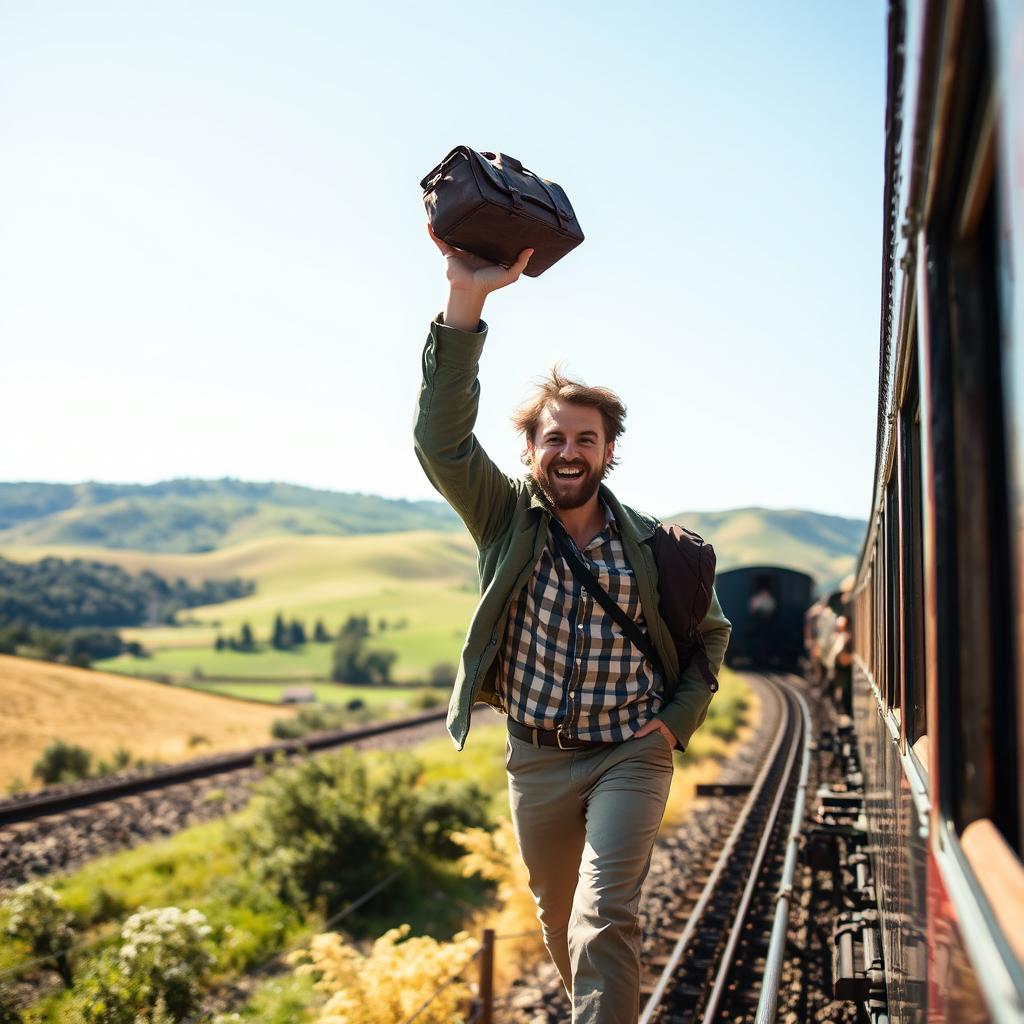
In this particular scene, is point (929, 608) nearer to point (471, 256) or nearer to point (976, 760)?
point (976, 760)

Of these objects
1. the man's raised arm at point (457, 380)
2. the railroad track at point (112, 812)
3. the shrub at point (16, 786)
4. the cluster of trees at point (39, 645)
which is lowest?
the shrub at point (16, 786)

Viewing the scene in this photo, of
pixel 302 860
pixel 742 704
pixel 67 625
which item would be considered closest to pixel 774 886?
pixel 302 860

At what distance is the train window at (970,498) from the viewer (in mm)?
1542

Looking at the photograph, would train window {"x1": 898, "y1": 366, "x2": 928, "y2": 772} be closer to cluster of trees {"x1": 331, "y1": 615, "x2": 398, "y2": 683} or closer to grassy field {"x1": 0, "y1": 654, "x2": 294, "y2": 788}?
grassy field {"x1": 0, "y1": 654, "x2": 294, "y2": 788}

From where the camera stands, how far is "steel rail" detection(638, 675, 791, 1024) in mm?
5750

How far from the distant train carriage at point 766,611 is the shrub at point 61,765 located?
819 inches

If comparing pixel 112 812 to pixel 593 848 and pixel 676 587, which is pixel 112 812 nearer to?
pixel 593 848

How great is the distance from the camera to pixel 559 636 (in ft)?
11.3

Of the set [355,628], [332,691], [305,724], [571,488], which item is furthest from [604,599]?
[355,628]

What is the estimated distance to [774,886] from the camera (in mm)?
9031

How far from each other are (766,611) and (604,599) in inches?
1332

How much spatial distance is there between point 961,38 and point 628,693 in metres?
2.46

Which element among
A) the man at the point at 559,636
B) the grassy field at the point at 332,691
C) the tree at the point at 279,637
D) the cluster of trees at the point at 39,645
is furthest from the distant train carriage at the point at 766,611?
the tree at the point at 279,637

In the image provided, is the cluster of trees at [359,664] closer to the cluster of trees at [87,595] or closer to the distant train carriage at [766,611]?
the cluster of trees at [87,595]
